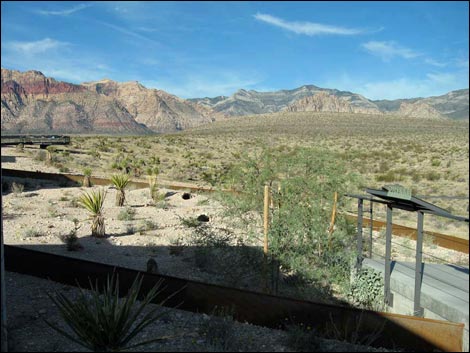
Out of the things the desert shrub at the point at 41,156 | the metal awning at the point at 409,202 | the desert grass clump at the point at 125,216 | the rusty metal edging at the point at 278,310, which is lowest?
the desert grass clump at the point at 125,216

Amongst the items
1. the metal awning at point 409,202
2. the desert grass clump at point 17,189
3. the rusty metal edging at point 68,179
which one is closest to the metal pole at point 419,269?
the metal awning at point 409,202

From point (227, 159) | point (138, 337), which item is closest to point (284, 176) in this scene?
point (138, 337)

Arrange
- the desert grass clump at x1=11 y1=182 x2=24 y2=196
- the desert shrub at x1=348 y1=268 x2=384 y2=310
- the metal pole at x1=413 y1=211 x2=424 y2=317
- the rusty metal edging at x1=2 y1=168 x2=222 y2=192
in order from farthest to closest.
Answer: the rusty metal edging at x1=2 y1=168 x2=222 y2=192, the desert grass clump at x1=11 y1=182 x2=24 y2=196, the desert shrub at x1=348 y1=268 x2=384 y2=310, the metal pole at x1=413 y1=211 x2=424 y2=317

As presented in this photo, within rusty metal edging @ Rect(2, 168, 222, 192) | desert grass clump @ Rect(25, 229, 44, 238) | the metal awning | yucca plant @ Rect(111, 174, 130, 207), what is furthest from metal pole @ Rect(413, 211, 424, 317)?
rusty metal edging @ Rect(2, 168, 222, 192)

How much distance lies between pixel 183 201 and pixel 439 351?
13643 millimetres

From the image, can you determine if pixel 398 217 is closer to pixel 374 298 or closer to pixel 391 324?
pixel 374 298

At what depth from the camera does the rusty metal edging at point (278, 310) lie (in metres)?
5.44

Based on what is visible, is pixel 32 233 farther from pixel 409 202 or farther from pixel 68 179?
pixel 68 179

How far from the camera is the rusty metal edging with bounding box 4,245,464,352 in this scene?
544 cm

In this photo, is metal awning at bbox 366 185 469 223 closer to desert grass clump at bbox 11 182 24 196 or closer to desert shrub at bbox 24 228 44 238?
desert shrub at bbox 24 228 44 238

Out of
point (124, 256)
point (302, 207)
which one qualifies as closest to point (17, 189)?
point (124, 256)

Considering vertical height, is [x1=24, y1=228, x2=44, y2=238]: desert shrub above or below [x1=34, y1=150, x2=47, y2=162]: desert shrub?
below

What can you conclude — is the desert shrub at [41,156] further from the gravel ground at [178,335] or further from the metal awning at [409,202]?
the metal awning at [409,202]

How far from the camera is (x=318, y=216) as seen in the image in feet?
29.2
